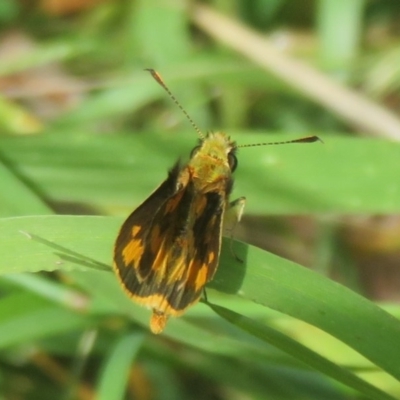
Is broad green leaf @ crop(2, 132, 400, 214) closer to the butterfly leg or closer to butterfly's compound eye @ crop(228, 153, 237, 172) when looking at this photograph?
the butterfly leg

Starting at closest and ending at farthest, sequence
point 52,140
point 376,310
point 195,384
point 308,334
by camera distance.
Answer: point 376,310, point 52,140, point 308,334, point 195,384

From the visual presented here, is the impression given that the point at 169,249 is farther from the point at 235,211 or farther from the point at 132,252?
the point at 235,211

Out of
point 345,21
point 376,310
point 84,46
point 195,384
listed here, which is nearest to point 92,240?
point 376,310

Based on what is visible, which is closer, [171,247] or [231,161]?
[171,247]

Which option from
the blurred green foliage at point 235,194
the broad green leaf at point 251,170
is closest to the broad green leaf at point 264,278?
the blurred green foliage at point 235,194

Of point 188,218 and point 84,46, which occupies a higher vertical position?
point 84,46

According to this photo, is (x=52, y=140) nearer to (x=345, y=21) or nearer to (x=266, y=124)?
(x=266, y=124)

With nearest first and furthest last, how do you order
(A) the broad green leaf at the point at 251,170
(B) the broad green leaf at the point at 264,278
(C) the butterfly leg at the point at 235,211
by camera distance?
(B) the broad green leaf at the point at 264,278, (C) the butterfly leg at the point at 235,211, (A) the broad green leaf at the point at 251,170

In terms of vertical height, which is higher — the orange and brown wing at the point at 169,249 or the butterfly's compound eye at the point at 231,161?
the butterfly's compound eye at the point at 231,161

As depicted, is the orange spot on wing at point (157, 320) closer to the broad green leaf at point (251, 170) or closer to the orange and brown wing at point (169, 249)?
the orange and brown wing at point (169, 249)

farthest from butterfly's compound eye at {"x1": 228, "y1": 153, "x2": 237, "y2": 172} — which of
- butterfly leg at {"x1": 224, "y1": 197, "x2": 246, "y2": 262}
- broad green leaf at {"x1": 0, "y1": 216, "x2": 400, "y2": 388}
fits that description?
broad green leaf at {"x1": 0, "y1": 216, "x2": 400, "y2": 388}

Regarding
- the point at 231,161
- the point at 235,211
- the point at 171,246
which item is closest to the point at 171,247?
the point at 171,246
